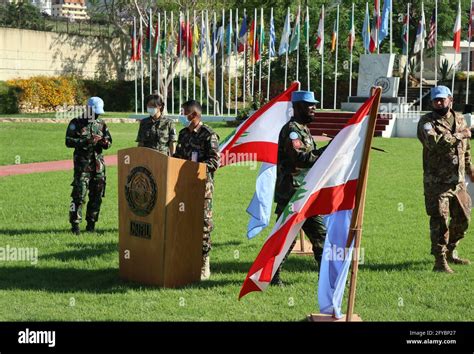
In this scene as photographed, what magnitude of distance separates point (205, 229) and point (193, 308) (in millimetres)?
1249

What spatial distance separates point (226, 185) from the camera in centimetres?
1525

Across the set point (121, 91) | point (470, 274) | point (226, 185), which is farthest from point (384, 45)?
point (470, 274)

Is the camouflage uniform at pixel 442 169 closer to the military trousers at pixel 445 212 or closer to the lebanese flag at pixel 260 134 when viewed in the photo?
the military trousers at pixel 445 212

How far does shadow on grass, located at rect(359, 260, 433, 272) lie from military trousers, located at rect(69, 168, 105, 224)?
398 centimetres

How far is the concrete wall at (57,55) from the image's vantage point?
1695 inches

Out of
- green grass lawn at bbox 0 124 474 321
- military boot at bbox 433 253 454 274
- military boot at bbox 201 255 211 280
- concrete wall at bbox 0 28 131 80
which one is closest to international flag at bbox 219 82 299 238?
green grass lawn at bbox 0 124 474 321

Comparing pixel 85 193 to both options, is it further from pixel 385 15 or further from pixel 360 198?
pixel 385 15

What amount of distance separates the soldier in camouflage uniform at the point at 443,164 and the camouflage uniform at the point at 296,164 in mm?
1472

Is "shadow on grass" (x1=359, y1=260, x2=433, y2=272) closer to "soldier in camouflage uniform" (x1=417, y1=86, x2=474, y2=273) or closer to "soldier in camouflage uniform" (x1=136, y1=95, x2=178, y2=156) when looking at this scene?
"soldier in camouflage uniform" (x1=417, y1=86, x2=474, y2=273)

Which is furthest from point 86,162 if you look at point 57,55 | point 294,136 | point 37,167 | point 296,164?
point 57,55

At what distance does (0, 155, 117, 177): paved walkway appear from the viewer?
16953 millimetres

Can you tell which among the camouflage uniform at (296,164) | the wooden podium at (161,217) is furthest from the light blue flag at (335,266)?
the wooden podium at (161,217)

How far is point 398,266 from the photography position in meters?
8.35

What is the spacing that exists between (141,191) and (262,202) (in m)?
2.08
